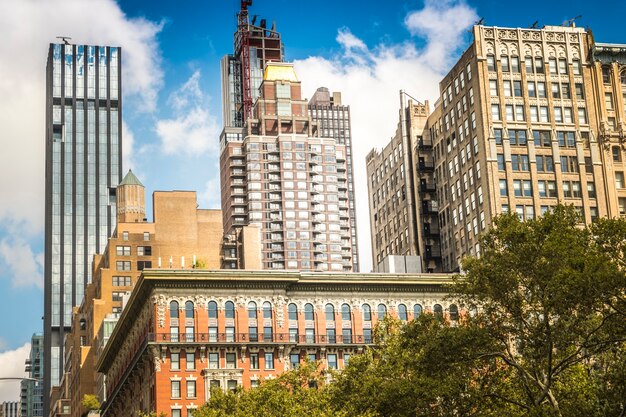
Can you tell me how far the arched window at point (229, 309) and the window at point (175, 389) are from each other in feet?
26.7

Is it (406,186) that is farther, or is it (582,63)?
(406,186)

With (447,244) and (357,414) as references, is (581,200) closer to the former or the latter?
(447,244)

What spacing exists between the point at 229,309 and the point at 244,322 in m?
1.93

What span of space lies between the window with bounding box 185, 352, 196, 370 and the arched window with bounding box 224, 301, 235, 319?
5.02 m

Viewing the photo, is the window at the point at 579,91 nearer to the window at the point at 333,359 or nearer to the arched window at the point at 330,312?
the arched window at the point at 330,312

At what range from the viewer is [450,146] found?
159 metres

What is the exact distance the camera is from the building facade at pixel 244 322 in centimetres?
11700

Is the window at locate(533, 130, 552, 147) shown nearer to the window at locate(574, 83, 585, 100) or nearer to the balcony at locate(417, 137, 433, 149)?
the window at locate(574, 83, 585, 100)

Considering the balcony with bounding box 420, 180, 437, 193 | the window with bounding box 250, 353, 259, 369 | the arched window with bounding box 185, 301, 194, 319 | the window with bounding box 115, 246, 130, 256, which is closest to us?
the arched window with bounding box 185, 301, 194, 319

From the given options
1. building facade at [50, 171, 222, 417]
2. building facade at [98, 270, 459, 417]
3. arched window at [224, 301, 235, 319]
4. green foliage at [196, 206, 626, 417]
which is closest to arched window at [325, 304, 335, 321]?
building facade at [98, 270, 459, 417]

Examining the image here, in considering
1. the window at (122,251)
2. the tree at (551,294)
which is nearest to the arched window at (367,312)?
the tree at (551,294)

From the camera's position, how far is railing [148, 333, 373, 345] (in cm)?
11738

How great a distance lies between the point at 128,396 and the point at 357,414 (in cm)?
5623

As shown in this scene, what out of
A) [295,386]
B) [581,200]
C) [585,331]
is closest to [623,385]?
[585,331]
